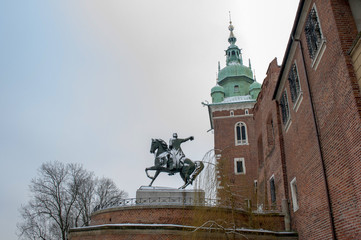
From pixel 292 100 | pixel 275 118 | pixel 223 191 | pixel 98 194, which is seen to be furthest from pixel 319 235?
pixel 98 194

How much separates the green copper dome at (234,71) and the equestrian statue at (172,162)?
29740 millimetres

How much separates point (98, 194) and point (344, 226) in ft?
111

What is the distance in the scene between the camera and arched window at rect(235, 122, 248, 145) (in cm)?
3853

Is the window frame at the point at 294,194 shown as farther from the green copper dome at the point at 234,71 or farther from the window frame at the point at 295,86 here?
the green copper dome at the point at 234,71

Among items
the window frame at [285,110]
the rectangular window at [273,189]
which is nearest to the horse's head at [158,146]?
the window frame at [285,110]

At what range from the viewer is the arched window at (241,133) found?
38.5 m

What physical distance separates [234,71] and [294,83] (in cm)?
3134

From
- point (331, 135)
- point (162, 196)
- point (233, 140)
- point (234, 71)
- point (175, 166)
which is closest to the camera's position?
point (331, 135)

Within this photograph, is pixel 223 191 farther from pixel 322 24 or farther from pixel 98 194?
pixel 98 194

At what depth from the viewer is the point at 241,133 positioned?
39.0 m

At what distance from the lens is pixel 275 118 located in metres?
20.0

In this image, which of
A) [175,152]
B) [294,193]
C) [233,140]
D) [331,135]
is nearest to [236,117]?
[233,140]

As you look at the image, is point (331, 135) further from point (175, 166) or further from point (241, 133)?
point (241, 133)

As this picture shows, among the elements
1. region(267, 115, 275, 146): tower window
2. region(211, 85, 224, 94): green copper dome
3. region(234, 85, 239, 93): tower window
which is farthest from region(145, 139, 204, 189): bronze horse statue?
region(234, 85, 239, 93): tower window
